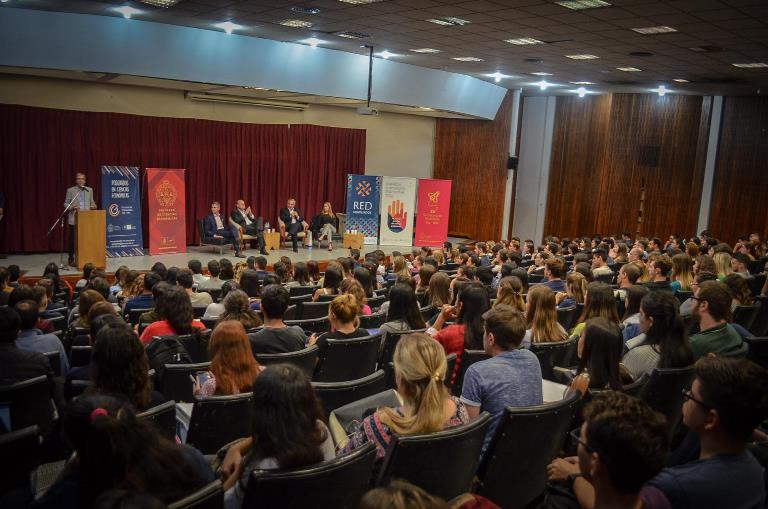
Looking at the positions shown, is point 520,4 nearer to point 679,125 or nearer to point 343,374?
point 343,374

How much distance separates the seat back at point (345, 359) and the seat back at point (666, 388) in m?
1.72

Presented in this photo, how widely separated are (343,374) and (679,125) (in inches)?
560

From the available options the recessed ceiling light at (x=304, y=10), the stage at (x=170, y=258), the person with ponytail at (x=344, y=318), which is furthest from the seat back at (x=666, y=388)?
the stage at (x=170, y=258)

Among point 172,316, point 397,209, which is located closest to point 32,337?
point 172,316

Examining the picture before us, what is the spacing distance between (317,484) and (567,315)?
13.2 ft

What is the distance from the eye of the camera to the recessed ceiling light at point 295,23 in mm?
9633

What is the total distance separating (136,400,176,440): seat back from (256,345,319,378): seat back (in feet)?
3.07

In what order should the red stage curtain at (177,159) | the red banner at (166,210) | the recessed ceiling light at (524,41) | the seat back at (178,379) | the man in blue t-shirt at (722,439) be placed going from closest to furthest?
the man in blue t-shirt at (722,439) → the seat back at (178,379) → the recessed ceiling light at (524,41) → the red stage curtain at (177,159) → the red banner at (166,210)

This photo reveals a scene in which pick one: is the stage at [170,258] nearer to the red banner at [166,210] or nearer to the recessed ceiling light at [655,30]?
the red banner at [166,210]

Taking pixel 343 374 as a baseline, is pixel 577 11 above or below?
above

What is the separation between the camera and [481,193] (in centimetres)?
1766

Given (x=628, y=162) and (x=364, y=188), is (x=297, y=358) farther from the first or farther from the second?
(x=628, y=162)

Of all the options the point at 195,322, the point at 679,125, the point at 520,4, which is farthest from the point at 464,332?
the point at 679,125

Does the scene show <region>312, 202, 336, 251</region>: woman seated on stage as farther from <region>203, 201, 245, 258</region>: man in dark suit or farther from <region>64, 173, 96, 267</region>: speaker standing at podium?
<region>64, 173, 96, 267</region>: speaker standing at podium
